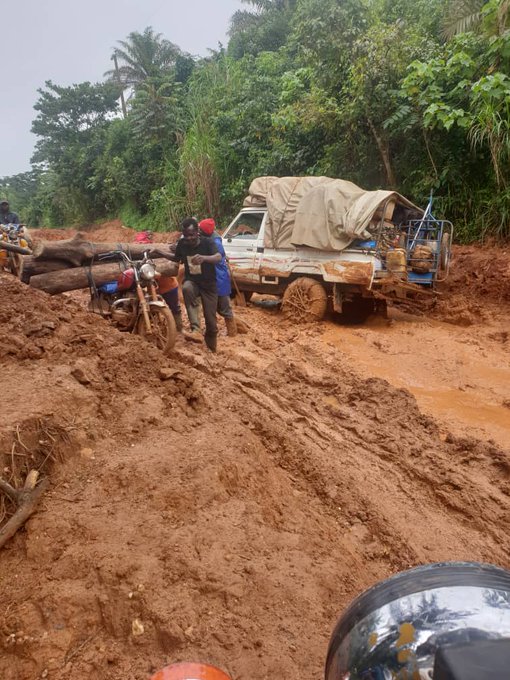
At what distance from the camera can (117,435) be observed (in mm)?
3172

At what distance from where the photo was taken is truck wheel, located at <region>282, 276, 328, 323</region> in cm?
881

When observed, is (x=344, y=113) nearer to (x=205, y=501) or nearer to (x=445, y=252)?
(x=445, y=252)

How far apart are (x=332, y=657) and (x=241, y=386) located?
12.0 ft

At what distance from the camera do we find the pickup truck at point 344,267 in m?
8.25

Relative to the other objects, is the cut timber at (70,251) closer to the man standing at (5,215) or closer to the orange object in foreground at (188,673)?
the man standing at (5,215)

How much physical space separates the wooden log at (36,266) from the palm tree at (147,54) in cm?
2478

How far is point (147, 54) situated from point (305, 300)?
25104mm

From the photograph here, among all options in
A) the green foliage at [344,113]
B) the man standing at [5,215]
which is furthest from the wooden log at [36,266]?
the green foliage at [344,113]

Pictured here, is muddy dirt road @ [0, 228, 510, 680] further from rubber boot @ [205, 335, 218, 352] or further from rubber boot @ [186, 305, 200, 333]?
rubber boot @ [186, 305, 200, 333]

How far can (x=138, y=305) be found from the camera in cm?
586

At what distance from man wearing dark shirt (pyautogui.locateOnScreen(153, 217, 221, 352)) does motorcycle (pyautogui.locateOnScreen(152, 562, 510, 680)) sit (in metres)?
5.15

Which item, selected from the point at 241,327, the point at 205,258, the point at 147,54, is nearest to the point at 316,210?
the point at 241,327

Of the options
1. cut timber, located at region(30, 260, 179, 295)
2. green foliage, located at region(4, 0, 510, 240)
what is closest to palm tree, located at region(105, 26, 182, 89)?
green foliage, located at region(4, 0, 510, 240)

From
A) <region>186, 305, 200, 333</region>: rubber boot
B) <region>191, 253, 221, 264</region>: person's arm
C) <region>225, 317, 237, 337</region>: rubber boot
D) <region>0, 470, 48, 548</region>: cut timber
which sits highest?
<region>191, 253, 221, 264</region>: person's arm
